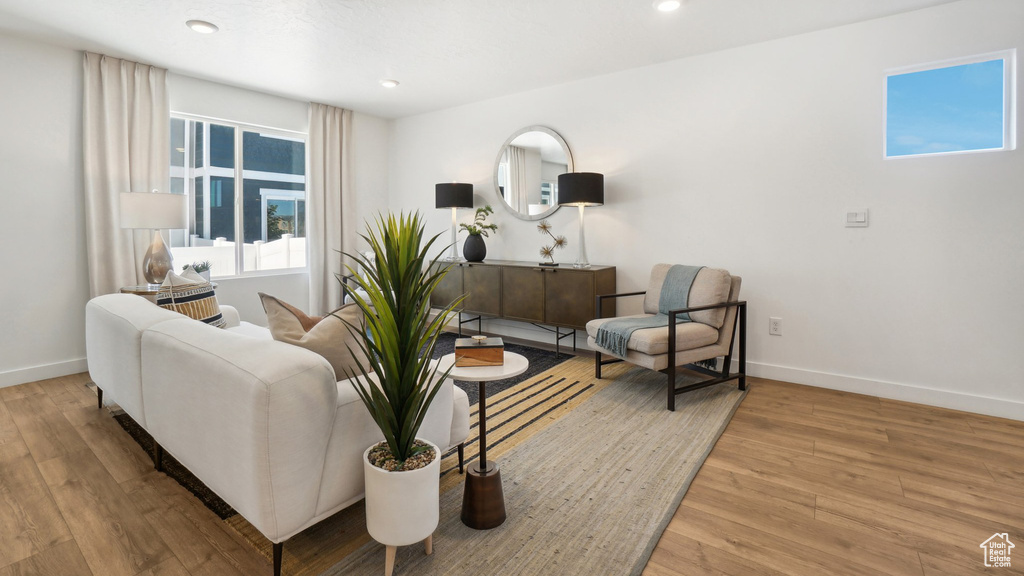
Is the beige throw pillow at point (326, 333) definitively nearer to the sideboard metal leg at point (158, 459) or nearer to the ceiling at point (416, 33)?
the sideboard metal leg at point (158, 459)

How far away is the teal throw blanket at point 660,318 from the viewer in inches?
123

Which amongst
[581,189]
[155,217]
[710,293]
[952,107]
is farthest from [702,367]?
[155,217]

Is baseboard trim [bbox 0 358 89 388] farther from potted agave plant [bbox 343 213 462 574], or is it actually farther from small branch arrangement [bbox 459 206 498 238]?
potted agave plant [bbox 343 213 462 574]

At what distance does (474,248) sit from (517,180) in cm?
77

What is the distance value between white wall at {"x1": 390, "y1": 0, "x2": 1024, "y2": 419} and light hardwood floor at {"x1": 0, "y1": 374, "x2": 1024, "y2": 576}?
1.59ft

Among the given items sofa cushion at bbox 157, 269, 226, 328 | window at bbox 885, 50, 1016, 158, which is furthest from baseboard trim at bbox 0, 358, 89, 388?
window at bbox 885, 50, 1016, 158

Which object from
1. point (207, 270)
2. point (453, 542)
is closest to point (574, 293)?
point (453, 542)

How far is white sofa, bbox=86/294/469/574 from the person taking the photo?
135 cm

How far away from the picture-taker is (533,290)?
13.7 feet

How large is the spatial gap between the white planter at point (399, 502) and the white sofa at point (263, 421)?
0.15m

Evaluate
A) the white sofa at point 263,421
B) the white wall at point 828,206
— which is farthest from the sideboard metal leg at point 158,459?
the white wall at point 828,206

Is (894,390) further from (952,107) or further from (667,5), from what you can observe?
(667,5)

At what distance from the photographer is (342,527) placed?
174 cm

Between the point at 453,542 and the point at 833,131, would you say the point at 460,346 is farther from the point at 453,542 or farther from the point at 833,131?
the point at 833,131
